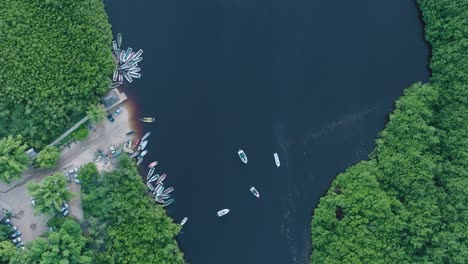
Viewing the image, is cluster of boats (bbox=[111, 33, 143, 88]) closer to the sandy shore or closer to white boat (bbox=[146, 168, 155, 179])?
the sandy shore

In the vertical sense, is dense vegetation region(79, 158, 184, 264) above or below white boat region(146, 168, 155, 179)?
below

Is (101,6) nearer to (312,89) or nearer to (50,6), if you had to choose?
(50,6)

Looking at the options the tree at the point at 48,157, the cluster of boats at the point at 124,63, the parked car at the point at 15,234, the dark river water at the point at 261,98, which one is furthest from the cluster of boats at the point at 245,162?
the parked car at the point at 15,234

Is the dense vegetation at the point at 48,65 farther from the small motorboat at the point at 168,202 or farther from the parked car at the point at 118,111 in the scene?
the small motorboat at the point at 168,202

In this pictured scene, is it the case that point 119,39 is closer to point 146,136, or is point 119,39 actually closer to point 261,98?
point 146,136

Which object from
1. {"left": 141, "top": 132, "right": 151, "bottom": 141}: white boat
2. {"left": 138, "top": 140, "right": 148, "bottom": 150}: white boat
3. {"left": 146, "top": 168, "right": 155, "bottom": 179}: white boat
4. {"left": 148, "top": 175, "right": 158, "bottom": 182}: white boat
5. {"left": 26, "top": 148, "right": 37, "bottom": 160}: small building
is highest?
{"left": 26, "top": 148, "right": 37, "bottom": 160}: small building

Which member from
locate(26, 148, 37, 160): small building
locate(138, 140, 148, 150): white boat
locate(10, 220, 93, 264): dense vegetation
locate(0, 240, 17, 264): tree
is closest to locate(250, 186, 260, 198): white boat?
locate(138, 140, 148, 150): white boat

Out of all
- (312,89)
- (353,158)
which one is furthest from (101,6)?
(353,158)
